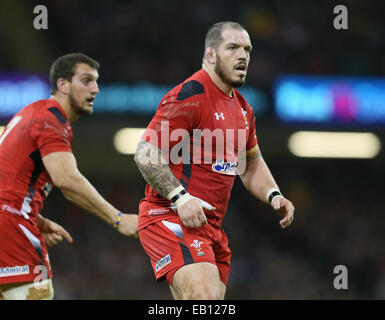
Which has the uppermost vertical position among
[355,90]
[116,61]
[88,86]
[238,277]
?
[116,61]

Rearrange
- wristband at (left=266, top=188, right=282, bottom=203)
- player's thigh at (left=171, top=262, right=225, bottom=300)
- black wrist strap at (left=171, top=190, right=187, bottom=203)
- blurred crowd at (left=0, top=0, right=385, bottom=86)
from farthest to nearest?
blurred crowd at (left=0, top=0, right=385, bottom=86) < wristband at (left=266, top=188, right=282, bottom=203) < black wrist strap at (left=171, top=190, right=187, bottom=203) < player's thigh at (left=171, top=262, right=225, bottom=300)

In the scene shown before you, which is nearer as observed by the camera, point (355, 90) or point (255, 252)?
point (355, 90)

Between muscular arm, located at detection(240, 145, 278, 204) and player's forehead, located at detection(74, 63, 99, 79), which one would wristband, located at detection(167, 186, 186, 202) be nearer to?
muscular arm, located at detection(240, 145, 278, 204)

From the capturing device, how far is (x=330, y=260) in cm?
1698

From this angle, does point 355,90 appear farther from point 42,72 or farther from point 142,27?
point 42,72

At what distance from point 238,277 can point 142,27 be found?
22.6ft

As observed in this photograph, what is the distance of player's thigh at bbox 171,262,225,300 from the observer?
14.2 feet

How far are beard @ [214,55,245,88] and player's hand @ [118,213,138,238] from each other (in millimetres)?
1323

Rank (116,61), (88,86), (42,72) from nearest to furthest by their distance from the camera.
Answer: (88,86) → (42,72) → (116,61)

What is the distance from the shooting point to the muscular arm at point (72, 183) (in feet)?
16.6

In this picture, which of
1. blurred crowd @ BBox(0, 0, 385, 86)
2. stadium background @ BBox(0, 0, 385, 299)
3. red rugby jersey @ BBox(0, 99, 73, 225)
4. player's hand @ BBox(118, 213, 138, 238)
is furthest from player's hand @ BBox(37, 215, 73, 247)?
blurred crowd @ BBox(0, 0, 385, 86)

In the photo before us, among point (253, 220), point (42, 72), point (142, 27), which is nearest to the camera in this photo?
point (42, 72)
